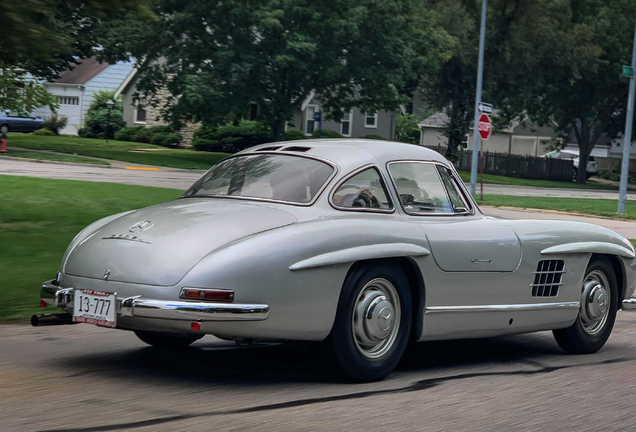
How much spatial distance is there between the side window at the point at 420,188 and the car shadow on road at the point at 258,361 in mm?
1086

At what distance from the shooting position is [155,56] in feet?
146

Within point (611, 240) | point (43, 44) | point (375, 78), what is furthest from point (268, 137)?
point (611, 240)

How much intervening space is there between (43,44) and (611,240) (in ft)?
21.6

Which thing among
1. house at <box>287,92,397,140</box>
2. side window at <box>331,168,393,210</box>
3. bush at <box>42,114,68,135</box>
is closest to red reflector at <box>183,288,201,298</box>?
side window at <box>331,168,393,210</box>

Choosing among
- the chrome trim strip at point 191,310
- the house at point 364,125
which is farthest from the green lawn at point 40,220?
the house at point 364,125

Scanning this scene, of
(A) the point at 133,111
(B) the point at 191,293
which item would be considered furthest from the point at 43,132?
(B) the point at 191,293

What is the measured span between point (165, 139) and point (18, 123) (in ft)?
28.0

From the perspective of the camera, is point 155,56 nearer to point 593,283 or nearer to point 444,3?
point 444,3

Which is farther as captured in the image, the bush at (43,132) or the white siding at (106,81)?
the white siding at (106,81)

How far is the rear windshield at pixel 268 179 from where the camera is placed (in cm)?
629

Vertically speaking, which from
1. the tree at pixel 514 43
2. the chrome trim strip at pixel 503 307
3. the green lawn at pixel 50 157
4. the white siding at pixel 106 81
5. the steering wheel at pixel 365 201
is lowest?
the green lawn at pixel 50 157

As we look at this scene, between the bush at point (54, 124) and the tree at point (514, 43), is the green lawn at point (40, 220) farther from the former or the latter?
the bush at point (54, 124)

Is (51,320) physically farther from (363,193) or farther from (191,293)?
(363,193)

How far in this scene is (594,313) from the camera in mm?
7656
